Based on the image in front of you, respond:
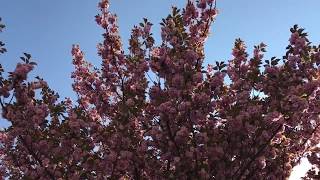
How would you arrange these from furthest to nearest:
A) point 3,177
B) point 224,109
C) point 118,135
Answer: point 3,177 → point 224,109 → point 118,135

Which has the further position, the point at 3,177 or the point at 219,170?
the point at 3,177

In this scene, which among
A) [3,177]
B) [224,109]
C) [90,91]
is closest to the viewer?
[224,109]

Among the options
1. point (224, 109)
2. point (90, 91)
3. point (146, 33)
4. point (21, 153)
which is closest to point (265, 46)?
point (224, 109)

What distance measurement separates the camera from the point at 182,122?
29.3 ft

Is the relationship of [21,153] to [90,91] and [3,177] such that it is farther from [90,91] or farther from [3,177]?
[90,91]

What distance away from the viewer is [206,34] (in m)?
10.1

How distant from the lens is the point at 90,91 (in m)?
11.5

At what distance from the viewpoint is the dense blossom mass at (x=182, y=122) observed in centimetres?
850

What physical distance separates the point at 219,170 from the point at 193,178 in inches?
23.7

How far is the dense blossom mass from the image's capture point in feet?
27.9

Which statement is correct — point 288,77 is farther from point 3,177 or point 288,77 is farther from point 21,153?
point 3,177

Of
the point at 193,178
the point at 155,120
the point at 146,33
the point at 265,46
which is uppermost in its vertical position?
the point at 146,33

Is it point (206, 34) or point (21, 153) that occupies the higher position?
point (206, 34)

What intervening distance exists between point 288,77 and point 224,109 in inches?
57.8
